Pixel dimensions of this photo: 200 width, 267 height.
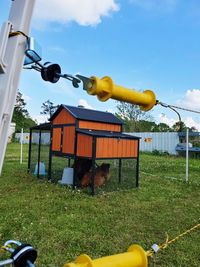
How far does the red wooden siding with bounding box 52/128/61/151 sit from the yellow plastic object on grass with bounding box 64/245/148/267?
7484mm

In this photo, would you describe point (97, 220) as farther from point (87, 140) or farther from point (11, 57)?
point (11, 57)

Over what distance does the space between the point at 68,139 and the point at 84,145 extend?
94 cm

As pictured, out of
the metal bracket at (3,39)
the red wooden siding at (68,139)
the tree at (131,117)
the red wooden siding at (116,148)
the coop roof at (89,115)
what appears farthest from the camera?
the tree at (131,117)

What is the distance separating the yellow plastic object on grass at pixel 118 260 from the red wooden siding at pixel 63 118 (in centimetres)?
690

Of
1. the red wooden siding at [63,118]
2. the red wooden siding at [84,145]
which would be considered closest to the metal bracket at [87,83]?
the red wooden siding at [84,145]

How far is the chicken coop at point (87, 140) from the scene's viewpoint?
6957 mm

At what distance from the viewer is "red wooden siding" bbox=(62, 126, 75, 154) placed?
777 cm

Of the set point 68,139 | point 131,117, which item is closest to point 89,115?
point 68,139

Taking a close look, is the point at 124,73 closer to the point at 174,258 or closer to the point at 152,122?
the point at 174,258

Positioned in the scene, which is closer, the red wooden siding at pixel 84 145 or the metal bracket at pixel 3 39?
the metal bracket at pixel 3 39

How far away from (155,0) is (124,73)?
23.7 inches

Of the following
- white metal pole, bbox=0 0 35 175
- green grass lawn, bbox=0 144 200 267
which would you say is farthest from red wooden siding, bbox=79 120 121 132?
white metal pole, bbox=0 0 35 175

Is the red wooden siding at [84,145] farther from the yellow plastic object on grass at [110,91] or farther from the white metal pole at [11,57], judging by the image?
the yellow plastic object on grass at [110,91]

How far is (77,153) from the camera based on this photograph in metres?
7.45
